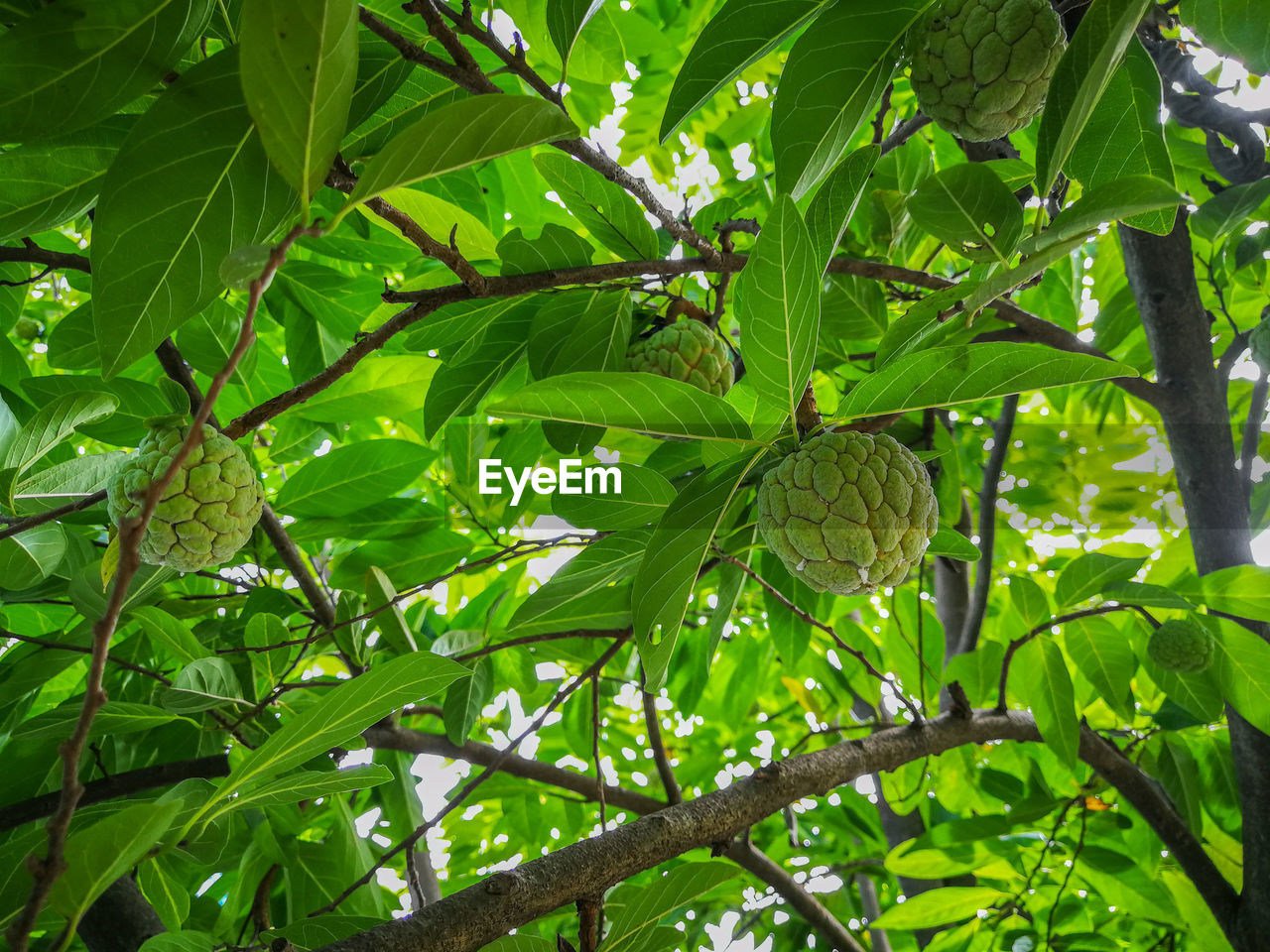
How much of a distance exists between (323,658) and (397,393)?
4.68ft

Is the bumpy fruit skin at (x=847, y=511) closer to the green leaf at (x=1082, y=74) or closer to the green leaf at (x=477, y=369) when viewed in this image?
the green leaf at (x=1082, y=74)

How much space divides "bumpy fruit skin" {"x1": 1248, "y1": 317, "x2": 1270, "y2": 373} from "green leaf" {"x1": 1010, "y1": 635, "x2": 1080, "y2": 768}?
2.26 feet

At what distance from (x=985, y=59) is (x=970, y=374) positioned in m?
0.32

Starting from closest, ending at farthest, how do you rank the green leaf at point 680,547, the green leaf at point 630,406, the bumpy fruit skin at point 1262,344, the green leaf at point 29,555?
the green leaf at point 630,406
the green leaf at point 680,547
the green leaf at point 29,555
the bumpy fruit skin at point 1262,344

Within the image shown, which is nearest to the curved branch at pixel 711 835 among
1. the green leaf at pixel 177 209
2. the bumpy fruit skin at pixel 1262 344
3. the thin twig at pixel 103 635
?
the thin twig at pixel 103 635

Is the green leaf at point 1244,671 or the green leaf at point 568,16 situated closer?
the green leaf at point 568,16

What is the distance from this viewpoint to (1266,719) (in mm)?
1619

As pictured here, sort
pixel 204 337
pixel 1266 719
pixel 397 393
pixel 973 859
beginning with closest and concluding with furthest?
pixel 204 337
pixel 1266 719
pixel 397 393
pixel 973 859

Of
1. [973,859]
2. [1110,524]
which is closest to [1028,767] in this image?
[973,859]

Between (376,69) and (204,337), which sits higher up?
(376,69)

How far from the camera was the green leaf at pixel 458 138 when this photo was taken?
2.08 ft

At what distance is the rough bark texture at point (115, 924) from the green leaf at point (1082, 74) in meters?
1.98

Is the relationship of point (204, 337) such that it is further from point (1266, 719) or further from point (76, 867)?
point (1266, 719)

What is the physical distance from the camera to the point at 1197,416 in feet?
6.49
